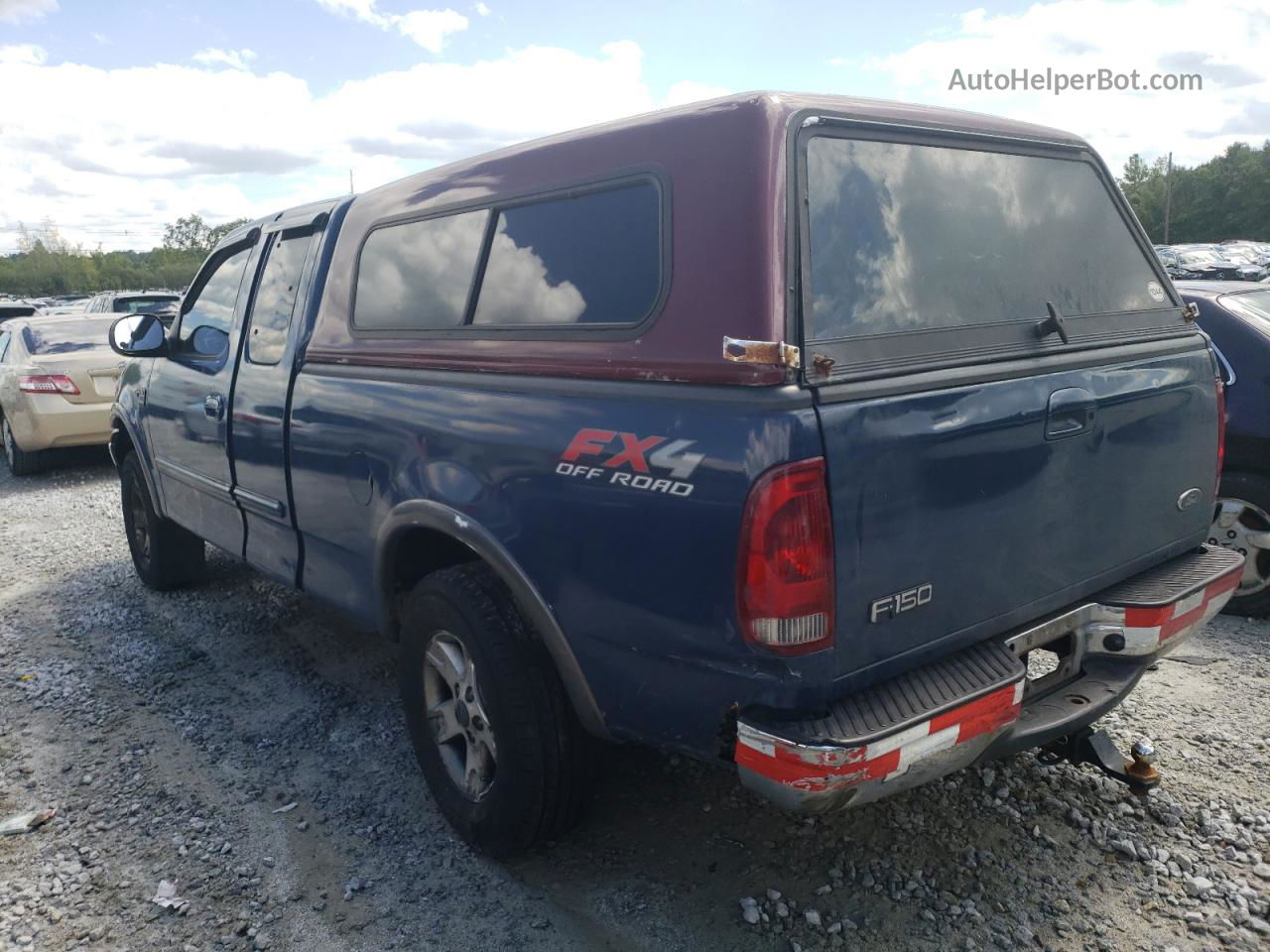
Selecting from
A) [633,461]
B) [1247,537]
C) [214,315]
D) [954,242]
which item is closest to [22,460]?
[214,315]

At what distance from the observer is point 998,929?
259cm

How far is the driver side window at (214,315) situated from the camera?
14.6 feet

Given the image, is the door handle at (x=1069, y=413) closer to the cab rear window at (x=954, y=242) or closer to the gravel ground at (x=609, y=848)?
the cab rear window at (x=954, y=242)

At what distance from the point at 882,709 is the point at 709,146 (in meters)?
1.41

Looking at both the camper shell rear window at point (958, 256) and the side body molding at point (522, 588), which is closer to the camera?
the camper shell rear window at point (958, 256)

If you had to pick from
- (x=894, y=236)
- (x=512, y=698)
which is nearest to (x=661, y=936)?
(x=512, y=698)

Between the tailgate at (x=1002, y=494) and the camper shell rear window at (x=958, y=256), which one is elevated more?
the camper shell rear window at (x=958, y=256)

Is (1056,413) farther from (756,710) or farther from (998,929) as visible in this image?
(998,929)

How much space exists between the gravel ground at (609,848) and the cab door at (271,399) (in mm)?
745

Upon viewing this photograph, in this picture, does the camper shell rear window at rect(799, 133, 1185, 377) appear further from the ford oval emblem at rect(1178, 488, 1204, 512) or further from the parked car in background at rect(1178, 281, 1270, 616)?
the parked car in background at rect(1178, 281, 1270, 616)

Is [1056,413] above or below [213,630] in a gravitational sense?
above

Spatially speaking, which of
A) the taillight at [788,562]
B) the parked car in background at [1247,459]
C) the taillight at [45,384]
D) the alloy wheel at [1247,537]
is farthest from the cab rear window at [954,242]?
the taillight at [45,384]

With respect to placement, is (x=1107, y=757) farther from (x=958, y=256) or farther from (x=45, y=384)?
(x=45, y=384)

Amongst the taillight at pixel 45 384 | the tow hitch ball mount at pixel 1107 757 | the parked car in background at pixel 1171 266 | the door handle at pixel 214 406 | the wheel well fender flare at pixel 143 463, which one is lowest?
the tow hitch ball mount at pixel 1107 757
